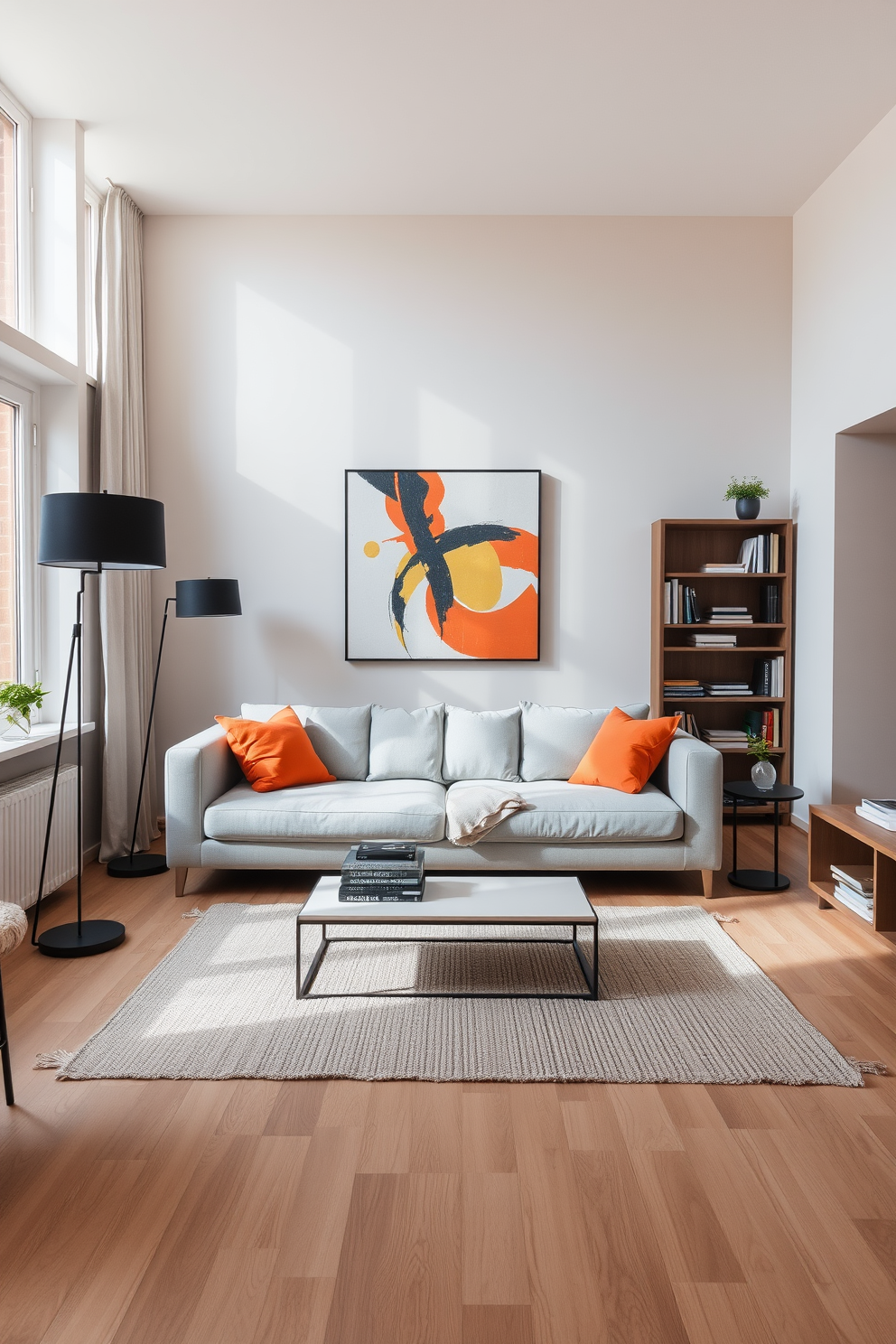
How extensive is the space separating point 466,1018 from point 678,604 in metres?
2.97

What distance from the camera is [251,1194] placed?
192cm

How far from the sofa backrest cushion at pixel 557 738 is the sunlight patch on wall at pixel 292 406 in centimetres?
165

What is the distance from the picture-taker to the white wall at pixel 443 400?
5168 millimetres

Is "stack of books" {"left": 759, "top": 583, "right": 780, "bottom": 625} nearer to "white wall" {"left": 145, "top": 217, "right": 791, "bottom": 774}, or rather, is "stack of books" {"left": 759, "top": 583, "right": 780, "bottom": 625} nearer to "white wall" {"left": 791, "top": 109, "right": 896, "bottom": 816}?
"white wall" {"left": 791, "top": 109, "right": 896, "bottom": 816}

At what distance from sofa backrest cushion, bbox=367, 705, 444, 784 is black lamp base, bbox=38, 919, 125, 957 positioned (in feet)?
4.83

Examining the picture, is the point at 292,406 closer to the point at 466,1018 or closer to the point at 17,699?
the point at 17,699

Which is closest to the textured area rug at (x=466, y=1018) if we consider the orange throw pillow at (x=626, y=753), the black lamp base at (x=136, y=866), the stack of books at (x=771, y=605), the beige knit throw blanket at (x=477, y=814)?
the beige knit throw blanket at (x=477, y=814)

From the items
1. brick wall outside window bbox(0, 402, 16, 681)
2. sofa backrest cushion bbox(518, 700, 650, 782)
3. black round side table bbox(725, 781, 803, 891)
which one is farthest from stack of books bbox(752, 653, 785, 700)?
brick wall outside window bbox(0, 402, 16, 681)

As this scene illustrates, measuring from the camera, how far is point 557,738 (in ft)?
14.9

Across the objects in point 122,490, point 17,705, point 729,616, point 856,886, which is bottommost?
point 856,886

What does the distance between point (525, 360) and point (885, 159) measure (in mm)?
1933

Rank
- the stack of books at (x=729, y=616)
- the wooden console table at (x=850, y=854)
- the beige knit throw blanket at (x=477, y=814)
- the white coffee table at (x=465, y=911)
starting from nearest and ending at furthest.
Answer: the white coffee table at (x=465, y=911) < the wooden console table at (x=850, y=854) < the beige knit throw blanket at (x=477, y=814) < the stack of books at (x=729, y=616)

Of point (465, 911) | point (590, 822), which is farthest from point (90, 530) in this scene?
point (590, 822)

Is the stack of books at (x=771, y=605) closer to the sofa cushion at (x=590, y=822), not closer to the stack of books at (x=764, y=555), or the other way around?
the stack of books at (x=764, y=555)
